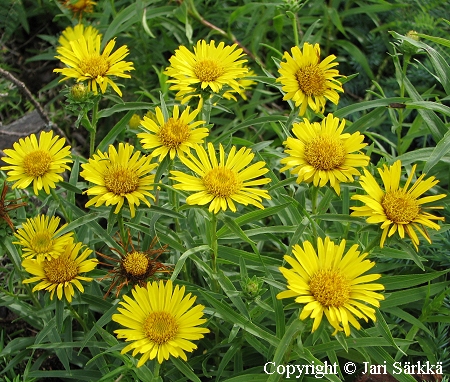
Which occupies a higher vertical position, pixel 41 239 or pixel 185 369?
pixel 41 239

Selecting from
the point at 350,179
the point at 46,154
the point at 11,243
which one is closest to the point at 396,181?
the point at 350,179

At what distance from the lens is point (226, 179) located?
1538 millimetres

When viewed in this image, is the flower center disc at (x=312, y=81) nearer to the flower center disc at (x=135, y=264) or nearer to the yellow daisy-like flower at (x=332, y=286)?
the yellow daisy-like flower at (x=332, y=286)

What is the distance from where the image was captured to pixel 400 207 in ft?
4.77

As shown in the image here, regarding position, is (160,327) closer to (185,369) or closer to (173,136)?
(185,369)

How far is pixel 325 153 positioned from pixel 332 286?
0.37 meters

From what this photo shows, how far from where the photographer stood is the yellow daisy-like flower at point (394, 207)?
142 cm

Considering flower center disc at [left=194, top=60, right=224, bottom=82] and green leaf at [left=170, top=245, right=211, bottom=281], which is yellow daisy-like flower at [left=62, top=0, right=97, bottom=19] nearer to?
flower center disc at [left=194, top=60, right=224, bottom=82]

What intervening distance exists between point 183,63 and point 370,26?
164 centimetres

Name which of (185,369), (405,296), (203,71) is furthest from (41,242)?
(405,296)

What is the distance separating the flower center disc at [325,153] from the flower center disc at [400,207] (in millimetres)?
169

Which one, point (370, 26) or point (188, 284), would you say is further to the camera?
point (370, 26)

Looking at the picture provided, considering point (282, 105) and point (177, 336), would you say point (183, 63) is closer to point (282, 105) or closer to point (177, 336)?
point (177, 336)

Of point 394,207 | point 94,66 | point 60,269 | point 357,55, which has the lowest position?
point 60,269
